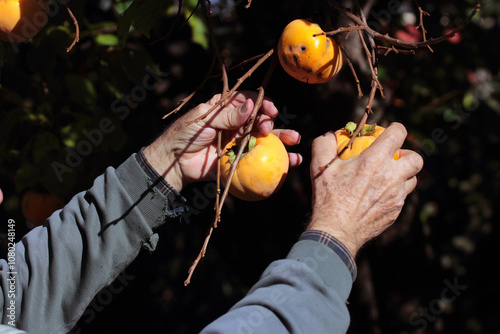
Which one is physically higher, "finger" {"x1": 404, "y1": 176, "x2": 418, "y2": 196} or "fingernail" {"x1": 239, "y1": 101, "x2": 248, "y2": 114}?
"fingernail" {"x1": 239, "y1": 101, "x2": 248, "y2": 114}

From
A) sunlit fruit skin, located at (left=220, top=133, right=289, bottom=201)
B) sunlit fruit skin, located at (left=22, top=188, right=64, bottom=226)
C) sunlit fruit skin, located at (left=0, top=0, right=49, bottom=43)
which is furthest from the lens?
sunlit fruit skin, located at (left=22, top=188, right=64, bottom=226)

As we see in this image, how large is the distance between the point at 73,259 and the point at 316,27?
93cm

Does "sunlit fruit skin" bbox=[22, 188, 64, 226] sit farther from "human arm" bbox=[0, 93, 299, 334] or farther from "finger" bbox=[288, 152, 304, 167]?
"finger" bbox=[288, 152, 304, 167]

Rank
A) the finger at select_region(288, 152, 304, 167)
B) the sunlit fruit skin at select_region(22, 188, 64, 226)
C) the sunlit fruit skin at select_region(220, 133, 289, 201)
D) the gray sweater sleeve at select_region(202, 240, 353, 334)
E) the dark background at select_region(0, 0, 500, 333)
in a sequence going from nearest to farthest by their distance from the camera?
the gray sweater sleeve at select_region(202, 240, 353, 334), the sunlit fruit skin at select_region(220, 133, 289, 201), the finger at select_region(288, 152, 304, 167), the dark background at select_region(0, 0, 500, 333), the sunlit fruit skin at select_region(22, 188, 64, 226)

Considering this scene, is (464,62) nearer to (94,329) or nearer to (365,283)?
(365,283)

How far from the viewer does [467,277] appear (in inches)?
172

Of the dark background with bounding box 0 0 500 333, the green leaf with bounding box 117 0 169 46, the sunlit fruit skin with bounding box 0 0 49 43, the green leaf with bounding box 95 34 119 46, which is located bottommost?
the dark background with bounding box 0 0 500 333

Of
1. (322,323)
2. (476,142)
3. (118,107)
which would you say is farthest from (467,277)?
(322,323)

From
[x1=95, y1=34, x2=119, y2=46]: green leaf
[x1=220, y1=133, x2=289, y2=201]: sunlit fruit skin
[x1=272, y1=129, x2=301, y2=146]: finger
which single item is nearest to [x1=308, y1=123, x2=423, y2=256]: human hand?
[x1=220, y1=133, x2=289, y2=201]: sunlit fruit skin

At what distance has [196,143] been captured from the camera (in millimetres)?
1471

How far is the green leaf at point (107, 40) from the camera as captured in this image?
6.44 feet

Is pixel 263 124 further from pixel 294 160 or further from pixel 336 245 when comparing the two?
pixel 336 245

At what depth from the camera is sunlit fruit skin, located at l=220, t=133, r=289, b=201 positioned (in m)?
1.24

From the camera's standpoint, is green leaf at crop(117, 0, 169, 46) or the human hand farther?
green leaf at crop(117, 0, 169, 46)
